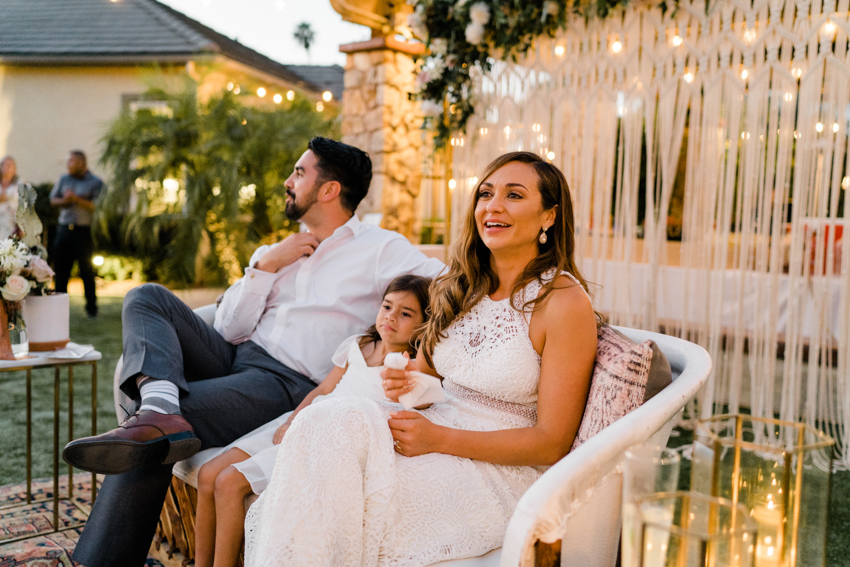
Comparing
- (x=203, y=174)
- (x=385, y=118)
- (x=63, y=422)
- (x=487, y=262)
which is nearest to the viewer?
(x=487, y=262)

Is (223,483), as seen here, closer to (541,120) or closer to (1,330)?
(1,330)

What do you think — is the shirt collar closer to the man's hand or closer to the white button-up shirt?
the white button-up shirt

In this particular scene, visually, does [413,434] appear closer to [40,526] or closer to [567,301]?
[567,301]

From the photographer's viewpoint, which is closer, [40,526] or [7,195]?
[40,526]

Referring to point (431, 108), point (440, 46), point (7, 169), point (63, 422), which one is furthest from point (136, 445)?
point (7, 169)

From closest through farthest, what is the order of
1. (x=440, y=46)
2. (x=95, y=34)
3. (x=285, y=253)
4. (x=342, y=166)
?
1. (x=285, y=253)
2. (x=342, y=166)
3. (x=440, y=46)
4. (x=95, y=34)

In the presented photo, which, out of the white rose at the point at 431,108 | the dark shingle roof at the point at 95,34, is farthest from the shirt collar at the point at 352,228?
the dark shingle roof at the point at 95,34

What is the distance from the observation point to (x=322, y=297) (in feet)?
8.48

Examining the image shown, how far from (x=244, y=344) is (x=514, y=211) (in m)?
1.38

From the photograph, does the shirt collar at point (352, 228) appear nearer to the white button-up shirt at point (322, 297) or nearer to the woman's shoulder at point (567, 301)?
the white button-up shirt at point (322, 297)

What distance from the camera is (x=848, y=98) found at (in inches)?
129

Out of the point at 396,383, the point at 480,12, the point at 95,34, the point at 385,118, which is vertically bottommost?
the point at 396,383

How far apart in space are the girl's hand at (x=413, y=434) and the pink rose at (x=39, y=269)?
170 centimetres

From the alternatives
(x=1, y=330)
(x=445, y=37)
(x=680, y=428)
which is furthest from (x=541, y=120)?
(x=1, y=330)
